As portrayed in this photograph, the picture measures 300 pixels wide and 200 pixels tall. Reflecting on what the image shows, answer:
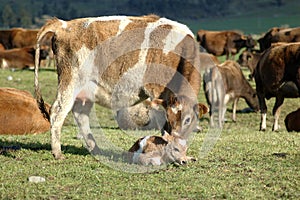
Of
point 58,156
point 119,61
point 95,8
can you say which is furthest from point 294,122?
point 95,8

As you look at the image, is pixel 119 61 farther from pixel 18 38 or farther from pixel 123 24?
pixel 18 38

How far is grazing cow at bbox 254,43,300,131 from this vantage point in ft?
44.3

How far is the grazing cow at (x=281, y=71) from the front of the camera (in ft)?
44.3

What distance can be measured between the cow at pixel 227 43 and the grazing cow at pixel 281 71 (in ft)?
77.9

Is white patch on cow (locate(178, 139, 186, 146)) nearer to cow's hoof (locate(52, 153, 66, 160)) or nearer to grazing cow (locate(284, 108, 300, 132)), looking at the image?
cow's hoof (locate(52, 153, 66, 160))

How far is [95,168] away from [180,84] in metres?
1.64

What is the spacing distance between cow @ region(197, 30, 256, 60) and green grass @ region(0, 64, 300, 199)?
28583 millimetres

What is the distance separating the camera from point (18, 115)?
10.9 m

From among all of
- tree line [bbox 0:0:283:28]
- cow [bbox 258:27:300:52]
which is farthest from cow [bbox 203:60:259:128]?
tree line [bbox 0:0:283:28]

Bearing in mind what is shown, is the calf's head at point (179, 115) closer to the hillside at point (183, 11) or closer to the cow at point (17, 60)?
the cow at point (17, 60)

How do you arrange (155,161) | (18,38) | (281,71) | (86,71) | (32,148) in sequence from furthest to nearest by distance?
(18,38) < (281,71) < (32,148) < (86,71) < (155,161)

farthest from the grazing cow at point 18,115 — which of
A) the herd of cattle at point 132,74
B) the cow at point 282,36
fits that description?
the cow at point 282,36

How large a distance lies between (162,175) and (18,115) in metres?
4.32

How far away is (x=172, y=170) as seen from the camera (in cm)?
766
